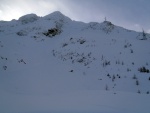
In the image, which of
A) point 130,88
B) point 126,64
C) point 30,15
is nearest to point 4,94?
point 130,88

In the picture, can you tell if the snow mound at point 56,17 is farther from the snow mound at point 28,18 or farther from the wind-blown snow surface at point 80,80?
the wind-blown snow surface at point 80,80

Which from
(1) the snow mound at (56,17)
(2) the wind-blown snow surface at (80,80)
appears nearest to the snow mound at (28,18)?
(1) the snow mound at (56,17)

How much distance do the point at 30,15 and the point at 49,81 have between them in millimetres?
28749

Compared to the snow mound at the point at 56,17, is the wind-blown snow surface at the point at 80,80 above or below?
below

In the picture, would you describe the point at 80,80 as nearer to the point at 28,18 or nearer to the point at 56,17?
the point at 56,17

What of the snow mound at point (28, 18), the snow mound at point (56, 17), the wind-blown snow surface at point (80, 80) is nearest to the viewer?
the wind-blown snow surface at point (80, 80)

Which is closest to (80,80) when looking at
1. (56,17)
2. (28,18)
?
(56,17)

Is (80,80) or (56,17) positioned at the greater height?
(56,17)

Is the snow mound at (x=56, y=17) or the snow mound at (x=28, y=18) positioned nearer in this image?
the snow mound at (x=56, y=17)

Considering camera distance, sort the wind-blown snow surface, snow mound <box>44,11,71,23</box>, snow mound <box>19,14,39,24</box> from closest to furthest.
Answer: the wind-blown snow surface < snow mound <box>44,11,71,23</box> < snow mound <box>19,14,39,24</box>

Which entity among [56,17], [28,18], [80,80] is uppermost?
[56,17]

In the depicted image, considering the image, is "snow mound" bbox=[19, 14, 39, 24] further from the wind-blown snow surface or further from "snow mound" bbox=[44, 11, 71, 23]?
the wind-blown snow surface

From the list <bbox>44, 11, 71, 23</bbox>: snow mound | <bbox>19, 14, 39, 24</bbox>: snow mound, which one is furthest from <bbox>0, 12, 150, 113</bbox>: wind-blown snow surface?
<bbox>19, 14, 39, 24</bbox>: snow mound

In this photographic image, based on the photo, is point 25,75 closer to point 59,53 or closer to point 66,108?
point 66,108
